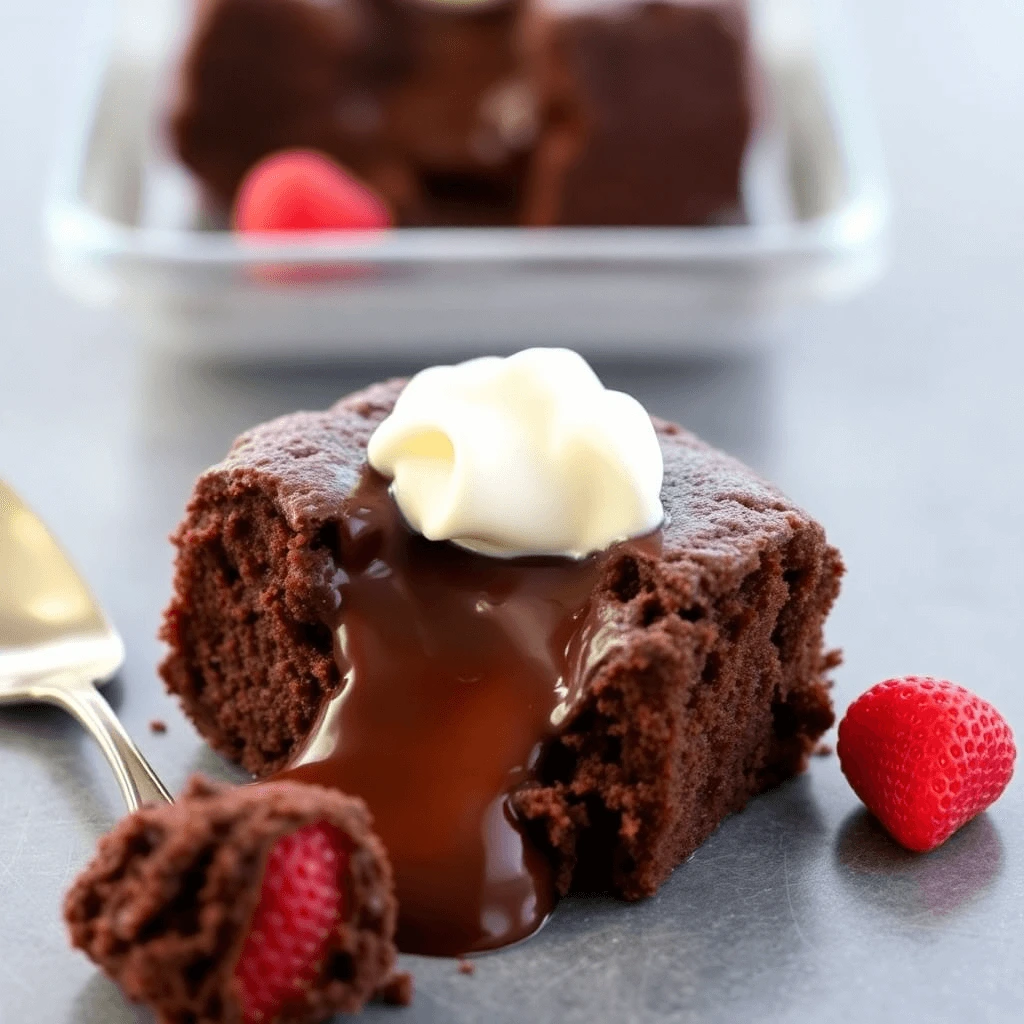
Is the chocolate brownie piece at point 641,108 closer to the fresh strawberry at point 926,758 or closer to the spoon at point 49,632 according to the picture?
the spoon at point 49,632

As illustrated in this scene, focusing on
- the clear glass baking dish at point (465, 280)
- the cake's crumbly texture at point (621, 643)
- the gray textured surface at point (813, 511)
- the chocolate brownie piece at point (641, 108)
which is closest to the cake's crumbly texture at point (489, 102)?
the chocolate brownie piece at point (641, 108)

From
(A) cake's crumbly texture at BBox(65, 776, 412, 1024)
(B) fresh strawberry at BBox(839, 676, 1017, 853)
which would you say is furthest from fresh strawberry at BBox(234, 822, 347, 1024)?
(B) fresh strawberry at BBox(839, 676, 1017, 853)

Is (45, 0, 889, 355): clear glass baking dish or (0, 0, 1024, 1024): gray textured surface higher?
(45, 0, 889, 355): clear glass baking dish

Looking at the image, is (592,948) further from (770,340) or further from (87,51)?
(87,51)

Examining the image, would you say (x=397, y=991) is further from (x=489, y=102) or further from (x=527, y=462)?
(x=489, y=102)

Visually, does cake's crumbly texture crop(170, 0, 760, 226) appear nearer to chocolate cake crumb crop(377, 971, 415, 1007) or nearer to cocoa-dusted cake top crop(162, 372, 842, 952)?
cocoa-dusted cake top crop(162, 372, 842, 952)

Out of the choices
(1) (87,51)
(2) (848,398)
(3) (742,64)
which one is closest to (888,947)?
(2) (848,398)

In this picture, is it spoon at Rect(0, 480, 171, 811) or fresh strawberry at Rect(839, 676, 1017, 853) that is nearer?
fresh strawberry at Rect(839, 676, 1017, 853)
